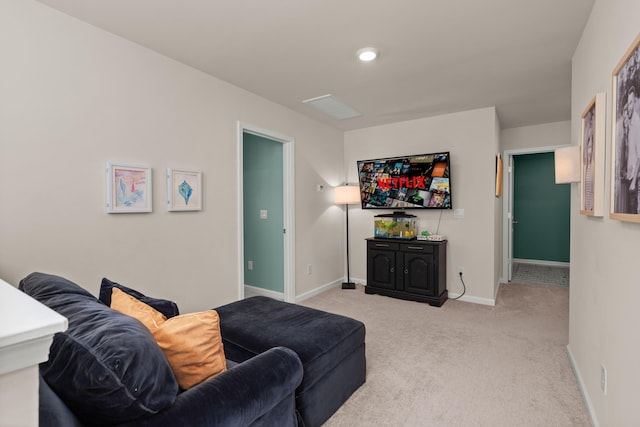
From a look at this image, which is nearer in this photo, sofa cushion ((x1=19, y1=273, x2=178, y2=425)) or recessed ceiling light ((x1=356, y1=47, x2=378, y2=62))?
sofa cushion ((x1=19, y1=273, x2=178, y2=425))

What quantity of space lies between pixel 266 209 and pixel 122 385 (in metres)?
3.59

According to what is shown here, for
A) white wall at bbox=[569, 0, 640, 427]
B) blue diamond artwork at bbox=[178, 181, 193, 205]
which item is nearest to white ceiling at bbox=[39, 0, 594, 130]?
white wall at bbox=[569, 0, 640, 427]

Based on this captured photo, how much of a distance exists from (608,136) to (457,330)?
2.26 metres

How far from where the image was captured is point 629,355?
1.31 metres

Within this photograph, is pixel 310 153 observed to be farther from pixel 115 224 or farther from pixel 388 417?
pixel 388 417

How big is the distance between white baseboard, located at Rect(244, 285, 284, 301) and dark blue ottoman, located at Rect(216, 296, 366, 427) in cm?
200

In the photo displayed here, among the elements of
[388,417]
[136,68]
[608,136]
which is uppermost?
[136,68]

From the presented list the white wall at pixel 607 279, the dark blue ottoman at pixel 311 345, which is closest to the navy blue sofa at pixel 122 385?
the dark blue ottoman at pixel 311 345

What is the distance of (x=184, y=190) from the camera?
2.84 metres

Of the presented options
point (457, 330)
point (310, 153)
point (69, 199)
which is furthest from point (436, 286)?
point (69, 199)

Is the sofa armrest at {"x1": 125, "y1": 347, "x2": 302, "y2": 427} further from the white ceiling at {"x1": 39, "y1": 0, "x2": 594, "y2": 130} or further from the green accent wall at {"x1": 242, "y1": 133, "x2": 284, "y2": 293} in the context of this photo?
the green accent wall at {"x1": 242, "y1": 133, "x2": 284, "y2": 293}

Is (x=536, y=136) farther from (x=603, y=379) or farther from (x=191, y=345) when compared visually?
(x=191, y=345)

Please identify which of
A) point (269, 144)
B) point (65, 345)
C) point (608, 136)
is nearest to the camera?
point (65, 345)

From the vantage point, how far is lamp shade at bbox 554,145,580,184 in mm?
2269
